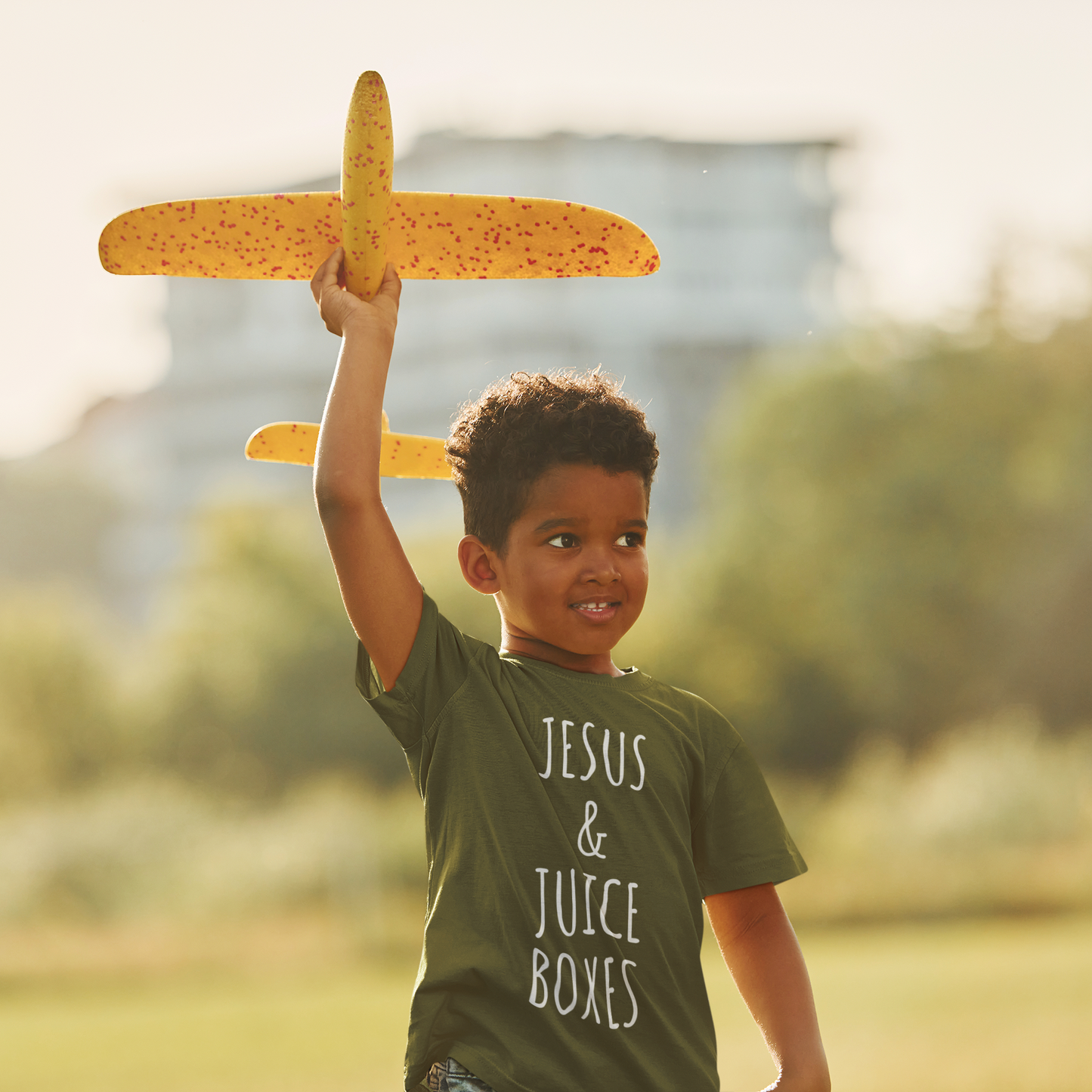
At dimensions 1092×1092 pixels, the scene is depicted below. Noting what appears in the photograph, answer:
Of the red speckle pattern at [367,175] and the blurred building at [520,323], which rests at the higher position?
the blurred building at [520,323]

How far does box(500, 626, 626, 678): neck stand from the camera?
98 centimetres

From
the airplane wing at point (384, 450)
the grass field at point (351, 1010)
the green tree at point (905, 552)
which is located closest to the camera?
the airplane wing at point (384, 450)

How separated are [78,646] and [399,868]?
3.47m

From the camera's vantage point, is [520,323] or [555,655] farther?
[520,323]

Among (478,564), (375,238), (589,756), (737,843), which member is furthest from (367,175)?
(737,843)

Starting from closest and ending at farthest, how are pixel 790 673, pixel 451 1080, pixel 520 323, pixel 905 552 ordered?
pixel 451 1080
pixel 790 673
pixel 905 552
pixel 520 323

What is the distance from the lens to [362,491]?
0.87 metres

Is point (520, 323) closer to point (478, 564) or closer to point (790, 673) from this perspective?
point (790, 673)

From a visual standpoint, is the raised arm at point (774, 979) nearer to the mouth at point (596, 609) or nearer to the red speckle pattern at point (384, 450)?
the mouth at point (596, 609)

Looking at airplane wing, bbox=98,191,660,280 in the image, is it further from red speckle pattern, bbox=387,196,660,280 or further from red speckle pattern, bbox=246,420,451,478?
red speckle pattern, bbox=246,420,451,478

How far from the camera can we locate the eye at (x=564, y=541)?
0.95 meters

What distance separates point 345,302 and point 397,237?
0.22 feet

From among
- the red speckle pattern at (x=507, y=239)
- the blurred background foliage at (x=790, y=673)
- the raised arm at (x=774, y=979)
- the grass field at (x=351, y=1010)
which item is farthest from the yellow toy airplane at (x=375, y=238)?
the blurred background foliage at (x=790, y=673)

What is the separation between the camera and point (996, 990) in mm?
7543
